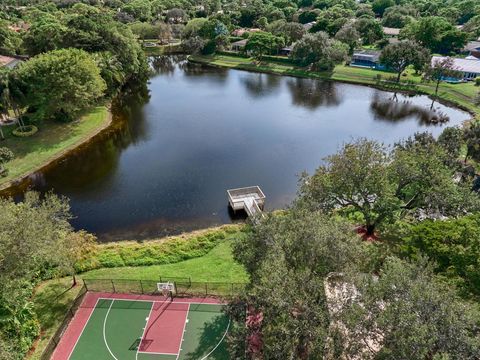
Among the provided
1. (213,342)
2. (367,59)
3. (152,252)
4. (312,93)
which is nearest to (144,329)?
(213,342)

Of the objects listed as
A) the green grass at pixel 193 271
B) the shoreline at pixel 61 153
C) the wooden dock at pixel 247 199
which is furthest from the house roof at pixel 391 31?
the green grass at pixel 193 271

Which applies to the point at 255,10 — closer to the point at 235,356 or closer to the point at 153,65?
the point at 153,65

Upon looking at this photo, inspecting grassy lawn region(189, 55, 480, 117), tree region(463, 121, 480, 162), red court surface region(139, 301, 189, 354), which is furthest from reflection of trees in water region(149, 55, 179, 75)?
red court surface region(139, 301, 189, 354)

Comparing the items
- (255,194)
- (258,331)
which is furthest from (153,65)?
(258,331)

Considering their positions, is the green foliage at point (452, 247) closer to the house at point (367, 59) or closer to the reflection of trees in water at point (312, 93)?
the reflection of trees in water at point (312, 93)

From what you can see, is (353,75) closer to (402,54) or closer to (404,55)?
(402,54)

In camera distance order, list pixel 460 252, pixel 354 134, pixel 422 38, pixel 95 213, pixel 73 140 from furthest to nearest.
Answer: pixel 422 38
pixel 354 134
pixel 73 140
pixel 95 213
pixel 460 252
